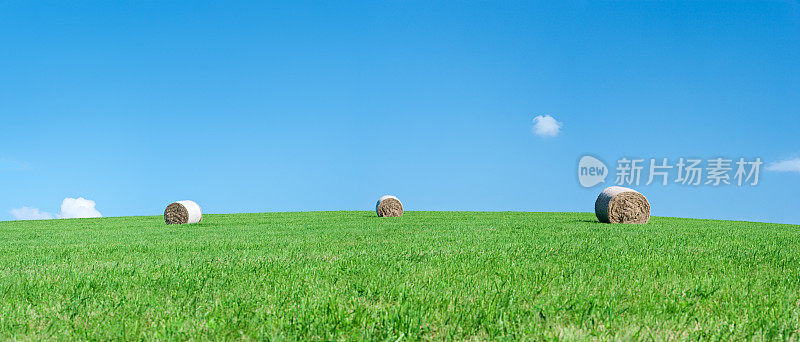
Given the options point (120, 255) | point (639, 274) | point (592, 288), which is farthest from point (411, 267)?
point (120, 255)

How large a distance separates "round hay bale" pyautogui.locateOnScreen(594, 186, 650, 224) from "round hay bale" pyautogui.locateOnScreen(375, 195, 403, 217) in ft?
41.4

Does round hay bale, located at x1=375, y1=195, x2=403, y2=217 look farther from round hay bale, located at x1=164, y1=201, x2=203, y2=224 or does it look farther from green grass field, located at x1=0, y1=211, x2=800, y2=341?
green grass field, located at x1=0, y1=211, x2=800, y2=341

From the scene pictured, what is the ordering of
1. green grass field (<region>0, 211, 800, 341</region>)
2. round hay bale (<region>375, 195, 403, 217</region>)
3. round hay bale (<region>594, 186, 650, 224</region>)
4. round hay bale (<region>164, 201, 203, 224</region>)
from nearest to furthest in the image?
1. green grass field (<region>0, 211, 800, 341</region>)
2. round hay bale (<region>594, 186, 650, 224</region>)
3. round hay bale (<region>164, 201, 203, 224</region>)
4. round hay bale (<region>375, 195, 403, 217</region>)

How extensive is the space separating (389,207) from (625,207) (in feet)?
45.2

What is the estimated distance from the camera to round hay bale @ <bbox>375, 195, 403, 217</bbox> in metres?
30.0

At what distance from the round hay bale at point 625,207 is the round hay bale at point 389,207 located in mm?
12611

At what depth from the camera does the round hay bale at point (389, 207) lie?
30.0 metres

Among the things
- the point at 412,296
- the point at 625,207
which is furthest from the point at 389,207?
the point at 412,296

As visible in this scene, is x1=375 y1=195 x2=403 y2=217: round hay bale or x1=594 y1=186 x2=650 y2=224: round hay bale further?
x1=375 y1=195 x2=403 y2=217: round hay bale

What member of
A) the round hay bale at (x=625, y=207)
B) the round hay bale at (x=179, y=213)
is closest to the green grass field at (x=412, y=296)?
the round hay bale at (x=625, y=207)

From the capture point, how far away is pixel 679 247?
884cm

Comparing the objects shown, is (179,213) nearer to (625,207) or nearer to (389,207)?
(389,207)

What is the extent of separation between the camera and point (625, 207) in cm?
2173

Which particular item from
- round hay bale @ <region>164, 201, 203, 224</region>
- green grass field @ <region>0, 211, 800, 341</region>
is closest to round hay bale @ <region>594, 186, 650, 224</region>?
green grass field @ <region>0, 211, 800, 341</region>
